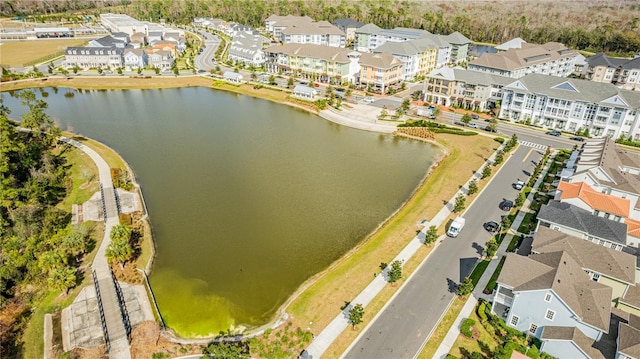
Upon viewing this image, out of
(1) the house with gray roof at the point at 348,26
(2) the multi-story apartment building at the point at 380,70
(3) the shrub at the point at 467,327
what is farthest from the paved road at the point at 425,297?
(1) the house with gray roof at the point at 348,26

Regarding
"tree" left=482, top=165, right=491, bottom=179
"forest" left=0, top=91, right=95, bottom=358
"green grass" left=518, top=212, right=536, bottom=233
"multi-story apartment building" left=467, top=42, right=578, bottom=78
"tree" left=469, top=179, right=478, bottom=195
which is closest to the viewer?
"forest" left=0, top=91, right=95, bottom=358

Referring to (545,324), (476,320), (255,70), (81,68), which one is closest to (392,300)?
(476,320)

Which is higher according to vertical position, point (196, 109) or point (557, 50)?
point (557, 50)

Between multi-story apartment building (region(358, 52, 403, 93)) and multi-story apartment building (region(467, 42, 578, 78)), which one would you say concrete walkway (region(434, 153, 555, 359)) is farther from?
multi-story apartment building (region(467, 42, 578, 78))

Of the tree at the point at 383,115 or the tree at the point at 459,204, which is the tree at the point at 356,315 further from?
the tree at the point at 383,115

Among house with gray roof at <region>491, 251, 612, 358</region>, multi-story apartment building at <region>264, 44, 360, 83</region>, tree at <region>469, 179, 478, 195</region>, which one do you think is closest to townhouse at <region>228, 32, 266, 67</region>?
multi-story apartment building at <region>264, 44, 360, 83</region>

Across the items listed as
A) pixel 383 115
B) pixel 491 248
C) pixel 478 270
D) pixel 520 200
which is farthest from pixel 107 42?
pixel 478 270

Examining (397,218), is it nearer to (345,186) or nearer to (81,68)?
(345,186)
